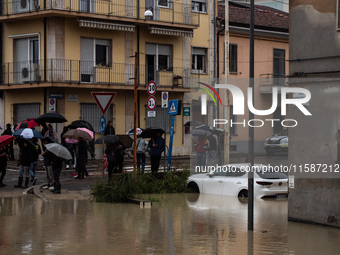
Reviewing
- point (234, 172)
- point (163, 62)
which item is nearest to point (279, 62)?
point (163, 62)

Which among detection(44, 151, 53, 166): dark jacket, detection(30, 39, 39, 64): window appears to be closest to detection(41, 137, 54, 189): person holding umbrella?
detection(44, 151, 53, 166): dark jacket

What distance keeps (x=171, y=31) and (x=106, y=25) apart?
4.30m

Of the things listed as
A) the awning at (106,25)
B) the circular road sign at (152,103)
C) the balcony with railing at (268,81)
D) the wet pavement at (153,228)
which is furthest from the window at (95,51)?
the wet pavement at (153,228)

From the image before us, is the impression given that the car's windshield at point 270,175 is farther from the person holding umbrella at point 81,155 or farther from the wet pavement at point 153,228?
the person holding umbrella at point 81,155

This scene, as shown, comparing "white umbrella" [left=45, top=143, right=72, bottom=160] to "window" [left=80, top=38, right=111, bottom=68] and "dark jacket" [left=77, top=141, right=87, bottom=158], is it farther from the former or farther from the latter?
"window" [left=80, top=38, right=111, bottom=68]

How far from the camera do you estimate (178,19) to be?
37188 millimetres

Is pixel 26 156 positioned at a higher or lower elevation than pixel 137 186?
higher

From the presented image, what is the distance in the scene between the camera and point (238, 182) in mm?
20000

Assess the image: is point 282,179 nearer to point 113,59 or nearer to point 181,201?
point 181,201

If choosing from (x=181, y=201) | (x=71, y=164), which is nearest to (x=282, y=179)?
(x=181, y=201)

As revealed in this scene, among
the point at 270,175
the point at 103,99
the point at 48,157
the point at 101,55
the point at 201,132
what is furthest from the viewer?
the point at 101,55

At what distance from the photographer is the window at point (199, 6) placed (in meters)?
38.7

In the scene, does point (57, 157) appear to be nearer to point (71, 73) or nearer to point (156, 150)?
point (156, 150)

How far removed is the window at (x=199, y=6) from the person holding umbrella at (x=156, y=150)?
16.7m
